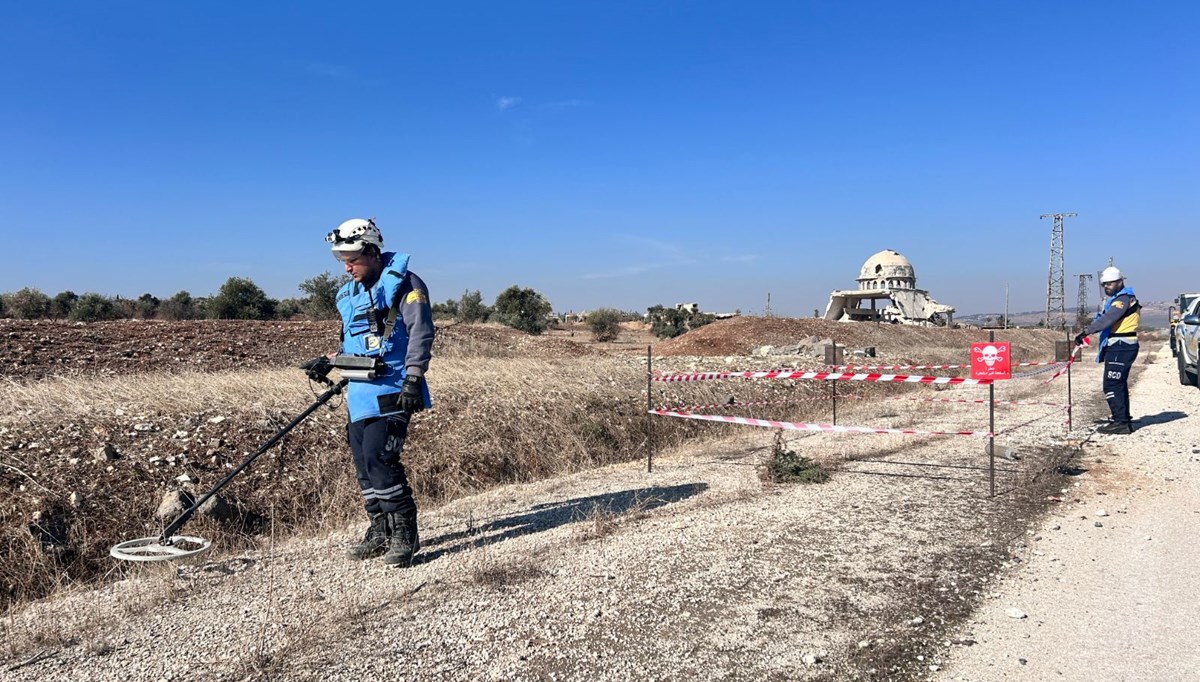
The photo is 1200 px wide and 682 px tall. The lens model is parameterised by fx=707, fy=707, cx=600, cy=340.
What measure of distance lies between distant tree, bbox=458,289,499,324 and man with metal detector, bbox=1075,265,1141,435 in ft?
121

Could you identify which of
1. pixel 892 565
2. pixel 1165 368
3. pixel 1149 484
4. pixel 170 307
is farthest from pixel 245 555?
pixel 170 307

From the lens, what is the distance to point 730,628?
11.3ft

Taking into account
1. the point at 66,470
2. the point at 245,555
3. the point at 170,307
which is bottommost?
the point at 245,555

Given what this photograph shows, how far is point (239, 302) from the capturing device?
3478 cm

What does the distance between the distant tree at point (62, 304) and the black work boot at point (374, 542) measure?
35.1 meters

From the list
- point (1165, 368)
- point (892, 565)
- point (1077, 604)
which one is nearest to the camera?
point (1077, 604)

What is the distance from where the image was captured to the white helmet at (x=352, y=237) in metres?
4.55

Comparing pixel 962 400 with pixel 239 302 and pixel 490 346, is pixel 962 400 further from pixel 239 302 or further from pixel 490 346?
pixel 239 302

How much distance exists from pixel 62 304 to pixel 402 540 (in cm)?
3907

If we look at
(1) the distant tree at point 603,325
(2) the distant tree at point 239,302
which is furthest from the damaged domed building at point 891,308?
(2) the distant tree at point 239,302

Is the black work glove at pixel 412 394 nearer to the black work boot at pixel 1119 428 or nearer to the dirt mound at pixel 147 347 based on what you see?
the black work boot at pixel 1119 428

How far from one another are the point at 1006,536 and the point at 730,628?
102 inches

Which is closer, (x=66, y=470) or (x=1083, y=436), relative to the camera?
(x=66, y=470)

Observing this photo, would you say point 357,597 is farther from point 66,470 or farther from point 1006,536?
point 1006,536
